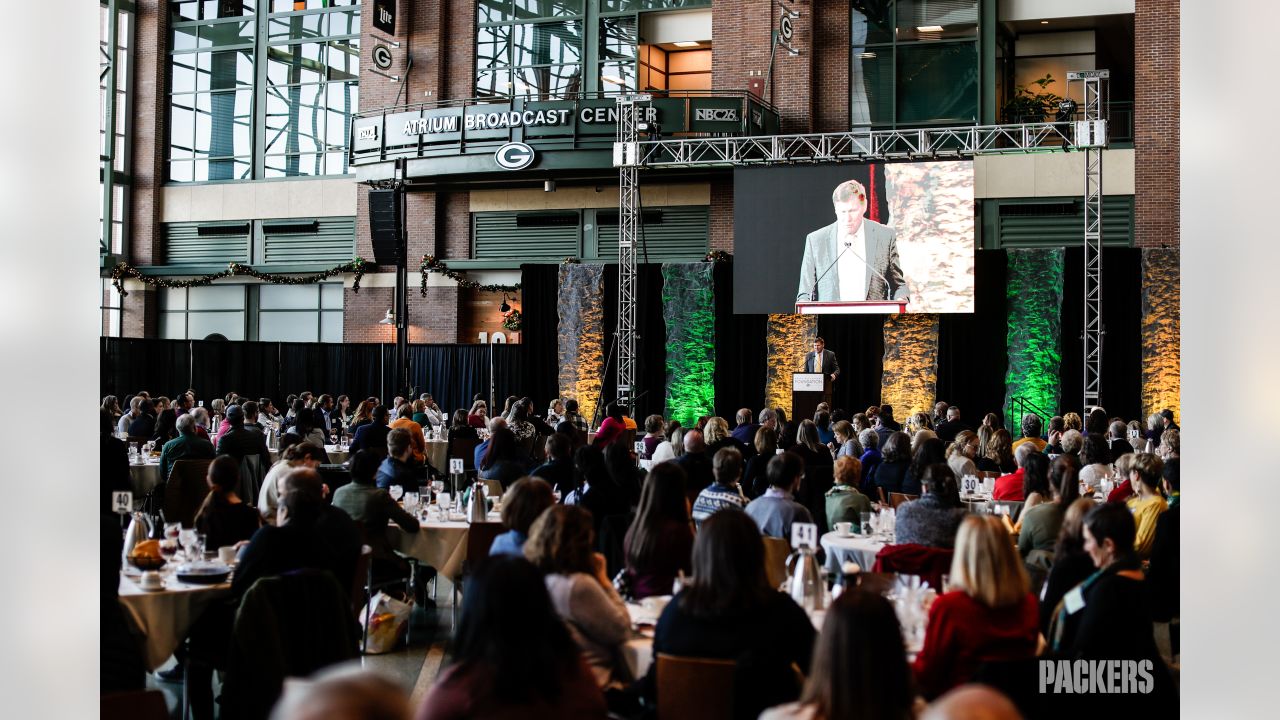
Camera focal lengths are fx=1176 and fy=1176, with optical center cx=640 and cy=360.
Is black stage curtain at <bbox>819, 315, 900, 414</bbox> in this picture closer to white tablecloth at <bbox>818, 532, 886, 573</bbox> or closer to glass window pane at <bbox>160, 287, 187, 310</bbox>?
white tablecloth at <bbox>818, 532, 886, 573</bbox>

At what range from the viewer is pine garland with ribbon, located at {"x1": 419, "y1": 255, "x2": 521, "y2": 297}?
23.3m

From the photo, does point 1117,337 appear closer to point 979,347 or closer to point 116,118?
point 979,347

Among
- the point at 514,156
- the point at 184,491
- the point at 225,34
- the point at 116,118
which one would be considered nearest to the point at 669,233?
the point at 514,156

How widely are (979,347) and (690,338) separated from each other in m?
4.87

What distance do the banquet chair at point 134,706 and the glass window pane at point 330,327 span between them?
841 inches

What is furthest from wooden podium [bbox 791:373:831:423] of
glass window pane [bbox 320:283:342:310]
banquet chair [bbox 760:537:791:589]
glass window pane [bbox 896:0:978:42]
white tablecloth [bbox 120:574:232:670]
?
white tablecloth [bbox 120:574:232:670]

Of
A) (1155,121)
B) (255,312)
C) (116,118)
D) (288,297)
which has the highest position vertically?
(116,118)

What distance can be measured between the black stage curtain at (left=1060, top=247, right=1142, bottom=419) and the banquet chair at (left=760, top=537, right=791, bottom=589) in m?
13.4

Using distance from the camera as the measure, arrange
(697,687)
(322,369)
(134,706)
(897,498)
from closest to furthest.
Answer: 1. (134,706)
2. (697,687)
3. (897,498)
4. (322,369)

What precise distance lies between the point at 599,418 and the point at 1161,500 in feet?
46.4

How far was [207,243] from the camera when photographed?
84.3ft

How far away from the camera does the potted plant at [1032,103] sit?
2052 cm

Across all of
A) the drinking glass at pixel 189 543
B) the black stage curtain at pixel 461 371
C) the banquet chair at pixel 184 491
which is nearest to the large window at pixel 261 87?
the black stage curtain at pixel 461 371
